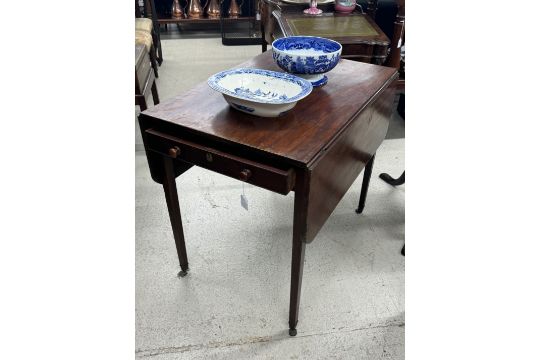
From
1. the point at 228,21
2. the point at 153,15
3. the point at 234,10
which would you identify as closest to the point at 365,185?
the point at 153,15

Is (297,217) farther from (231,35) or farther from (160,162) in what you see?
(231,35)

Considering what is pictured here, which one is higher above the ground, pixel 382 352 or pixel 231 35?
pixel 231 35

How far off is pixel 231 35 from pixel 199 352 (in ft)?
11.7

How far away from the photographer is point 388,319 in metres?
1.30

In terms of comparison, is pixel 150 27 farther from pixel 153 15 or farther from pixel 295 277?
pixel 295 277

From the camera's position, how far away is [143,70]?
83.7 inches

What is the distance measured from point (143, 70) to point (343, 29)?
111 cm

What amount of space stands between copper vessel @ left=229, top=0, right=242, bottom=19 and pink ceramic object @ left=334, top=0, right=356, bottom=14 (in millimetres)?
1993

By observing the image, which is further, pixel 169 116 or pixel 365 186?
pixel 365 186

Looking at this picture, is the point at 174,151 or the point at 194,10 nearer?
the point at 174,151

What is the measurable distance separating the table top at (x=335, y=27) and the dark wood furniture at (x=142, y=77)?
79 cm

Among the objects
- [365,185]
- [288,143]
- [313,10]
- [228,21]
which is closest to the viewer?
[288,143]

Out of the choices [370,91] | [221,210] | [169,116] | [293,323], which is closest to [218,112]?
[169,116]

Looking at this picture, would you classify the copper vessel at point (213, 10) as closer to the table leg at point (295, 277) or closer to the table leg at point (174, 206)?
the table leg at point (174, 206)
